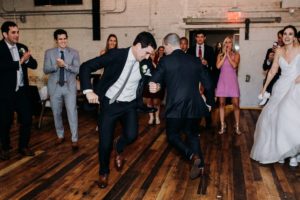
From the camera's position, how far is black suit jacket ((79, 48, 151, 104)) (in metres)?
3.14

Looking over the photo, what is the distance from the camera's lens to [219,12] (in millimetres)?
9008

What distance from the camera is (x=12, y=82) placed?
4355 millimetres

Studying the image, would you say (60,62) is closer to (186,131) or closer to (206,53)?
(186,131)

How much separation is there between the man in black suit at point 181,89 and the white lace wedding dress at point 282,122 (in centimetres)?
114

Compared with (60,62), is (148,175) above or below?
below

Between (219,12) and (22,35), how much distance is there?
232 inches

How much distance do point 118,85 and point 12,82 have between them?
1811 mm

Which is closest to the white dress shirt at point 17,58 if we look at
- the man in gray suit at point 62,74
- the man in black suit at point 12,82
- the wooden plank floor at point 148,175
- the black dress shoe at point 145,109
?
the man in black suit at point 12,82

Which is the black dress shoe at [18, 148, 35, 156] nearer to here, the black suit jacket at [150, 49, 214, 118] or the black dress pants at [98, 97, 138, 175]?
the black dress pants at [98, 97, 138, 175]

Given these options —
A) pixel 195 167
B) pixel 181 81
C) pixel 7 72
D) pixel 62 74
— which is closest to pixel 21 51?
pixel 7 72

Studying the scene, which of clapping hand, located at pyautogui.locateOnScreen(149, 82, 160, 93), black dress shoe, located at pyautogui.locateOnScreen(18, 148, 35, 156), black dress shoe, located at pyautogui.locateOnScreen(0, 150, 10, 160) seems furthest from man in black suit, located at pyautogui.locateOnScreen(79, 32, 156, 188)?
black dress shoe, located at pyautogui.locateOnScreen(0, 150, 10, 160)

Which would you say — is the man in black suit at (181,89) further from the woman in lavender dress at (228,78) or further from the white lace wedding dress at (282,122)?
the woman in lavender dress at (228,78)

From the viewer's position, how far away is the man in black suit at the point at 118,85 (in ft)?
10.6

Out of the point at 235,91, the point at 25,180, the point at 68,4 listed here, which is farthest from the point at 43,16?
the point at 25,180
